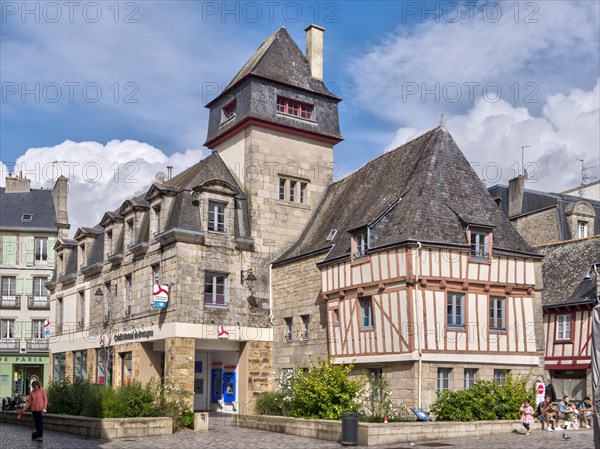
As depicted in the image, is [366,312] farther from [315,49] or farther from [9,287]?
[9,287]

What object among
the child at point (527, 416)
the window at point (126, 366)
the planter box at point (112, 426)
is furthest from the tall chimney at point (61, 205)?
the child at point (527, 416)

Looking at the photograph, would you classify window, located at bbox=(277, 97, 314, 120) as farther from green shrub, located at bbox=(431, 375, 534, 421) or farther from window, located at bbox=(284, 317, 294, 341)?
green shrub, located at bbox=(431, 375, 534, 421)

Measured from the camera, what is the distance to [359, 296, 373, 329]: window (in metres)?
21.1

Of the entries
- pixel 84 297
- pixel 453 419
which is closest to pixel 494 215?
pixel 453 419

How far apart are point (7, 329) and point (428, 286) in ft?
96.4

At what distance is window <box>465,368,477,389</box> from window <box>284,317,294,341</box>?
6.59 metres

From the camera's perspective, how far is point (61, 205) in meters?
43.4

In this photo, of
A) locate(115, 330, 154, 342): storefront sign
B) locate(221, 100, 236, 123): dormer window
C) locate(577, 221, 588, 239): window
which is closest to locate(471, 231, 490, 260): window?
locate(115, 330, 154, 342): storefront sign

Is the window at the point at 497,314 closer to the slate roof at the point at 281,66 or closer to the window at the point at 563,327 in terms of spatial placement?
the window at the point at 563,327

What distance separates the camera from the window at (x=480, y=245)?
68.8 ft

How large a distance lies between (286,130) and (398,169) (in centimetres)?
513

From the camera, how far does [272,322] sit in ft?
85.9

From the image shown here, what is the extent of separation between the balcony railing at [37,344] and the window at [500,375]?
93.3 ft

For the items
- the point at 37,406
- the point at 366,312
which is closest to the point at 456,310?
the point at 366,312
